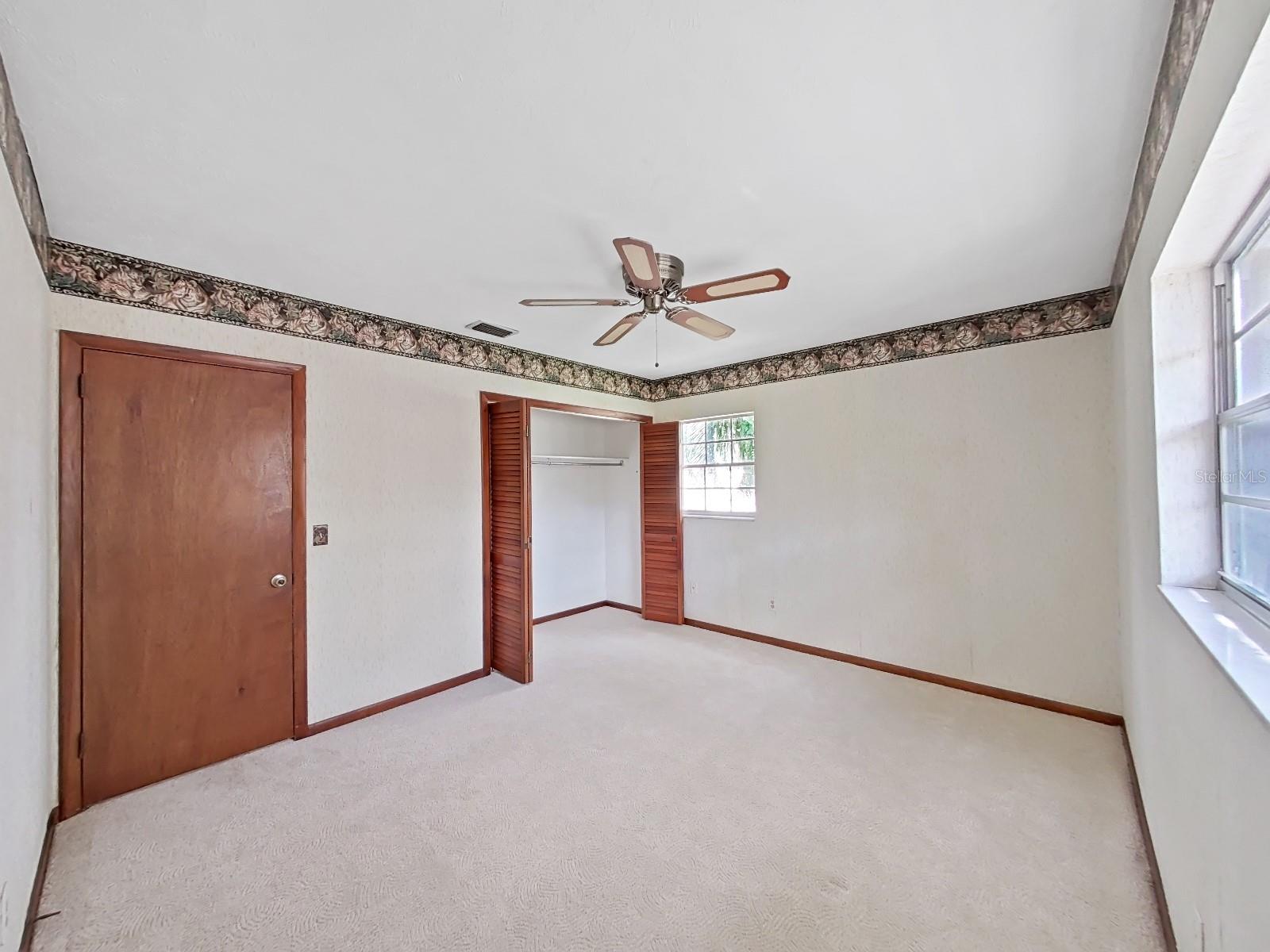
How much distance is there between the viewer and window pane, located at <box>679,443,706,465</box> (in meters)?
4.98

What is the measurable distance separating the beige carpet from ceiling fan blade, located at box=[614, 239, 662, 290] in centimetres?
221

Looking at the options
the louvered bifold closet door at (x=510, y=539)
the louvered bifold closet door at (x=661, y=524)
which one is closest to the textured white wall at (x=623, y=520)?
the louvered bifold closet door at (x=661, y=524)

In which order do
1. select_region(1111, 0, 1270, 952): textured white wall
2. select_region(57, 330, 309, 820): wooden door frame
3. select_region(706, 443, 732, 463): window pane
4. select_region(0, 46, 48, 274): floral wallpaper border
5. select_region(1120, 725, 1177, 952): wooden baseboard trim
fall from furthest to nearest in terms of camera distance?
select_region(706, 443, 732, 463): window pane
select_region(57, 330, 309, 820): wooden door frame
select_region(1120, 725, 1177, 952): wooden baseboard trim
select_region(0, 46, 48, 274): floral wallpaper border
select_region(1111, 0, 1270, 952): textured white wall

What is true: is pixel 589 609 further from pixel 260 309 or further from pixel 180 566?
pixel 260 309

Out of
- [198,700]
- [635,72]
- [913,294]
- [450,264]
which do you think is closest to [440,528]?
[198,700]

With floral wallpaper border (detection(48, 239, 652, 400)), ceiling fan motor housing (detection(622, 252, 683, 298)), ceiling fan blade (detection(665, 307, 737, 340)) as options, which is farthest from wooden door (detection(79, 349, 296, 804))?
ceiling fan blade (detection(665, 307, 737, 340))

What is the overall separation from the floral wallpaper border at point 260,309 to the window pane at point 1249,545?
3818mm

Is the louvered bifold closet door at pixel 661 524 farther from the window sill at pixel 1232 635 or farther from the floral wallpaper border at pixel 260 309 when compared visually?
the window sill at pixel 1232 635

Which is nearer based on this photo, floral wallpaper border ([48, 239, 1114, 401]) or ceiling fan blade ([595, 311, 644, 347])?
floral wallpaper border ([48, 239, 1114, 401])

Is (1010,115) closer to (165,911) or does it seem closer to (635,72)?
(635,72)

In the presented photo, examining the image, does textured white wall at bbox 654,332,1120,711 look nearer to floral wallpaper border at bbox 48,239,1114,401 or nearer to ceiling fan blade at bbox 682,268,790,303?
floral wallpaper border at bbox 48,239,1114,401

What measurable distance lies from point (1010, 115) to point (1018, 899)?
8.13 feet

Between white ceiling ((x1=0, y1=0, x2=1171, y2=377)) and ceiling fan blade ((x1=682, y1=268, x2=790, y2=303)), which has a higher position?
white ceiling ((x1=0, y1=0, x2=1171, y2=377))

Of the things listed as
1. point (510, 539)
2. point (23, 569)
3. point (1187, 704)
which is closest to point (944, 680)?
point (1187, 704)
